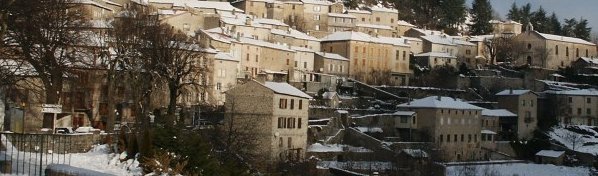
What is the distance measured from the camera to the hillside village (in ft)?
84.6

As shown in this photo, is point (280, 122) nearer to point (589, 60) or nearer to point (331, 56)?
point (331, 56)

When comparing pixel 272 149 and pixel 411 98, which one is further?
pixel 411 98

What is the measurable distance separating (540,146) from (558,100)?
43.1ft

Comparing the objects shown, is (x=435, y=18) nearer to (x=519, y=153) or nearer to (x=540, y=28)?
(x=540, y=28)

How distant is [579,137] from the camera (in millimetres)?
74250

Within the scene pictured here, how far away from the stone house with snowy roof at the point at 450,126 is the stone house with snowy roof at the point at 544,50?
32.5 meters

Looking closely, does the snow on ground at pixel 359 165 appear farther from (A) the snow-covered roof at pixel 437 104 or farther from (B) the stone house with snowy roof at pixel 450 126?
(A) the snow-covered roof at pixel 437 104

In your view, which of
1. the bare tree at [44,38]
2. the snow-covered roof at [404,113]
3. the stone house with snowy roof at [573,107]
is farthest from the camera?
the stone house with snowy roof at [573,107]

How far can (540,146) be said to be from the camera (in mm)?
68688

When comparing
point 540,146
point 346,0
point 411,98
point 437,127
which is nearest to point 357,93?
point 411,98

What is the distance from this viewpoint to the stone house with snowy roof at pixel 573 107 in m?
79.4

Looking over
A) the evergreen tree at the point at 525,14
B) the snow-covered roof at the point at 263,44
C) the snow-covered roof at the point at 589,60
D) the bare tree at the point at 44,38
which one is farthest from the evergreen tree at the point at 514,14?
the bare tree at the point at 44,38

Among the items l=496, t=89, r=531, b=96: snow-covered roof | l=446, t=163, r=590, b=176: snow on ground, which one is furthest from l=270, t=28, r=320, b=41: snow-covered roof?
l=446, t=163, r=590, b=176: snow on ground

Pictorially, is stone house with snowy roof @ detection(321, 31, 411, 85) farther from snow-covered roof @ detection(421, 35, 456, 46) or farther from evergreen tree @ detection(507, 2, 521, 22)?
evergreen tree @ detection(507, 2, 521, 22)
